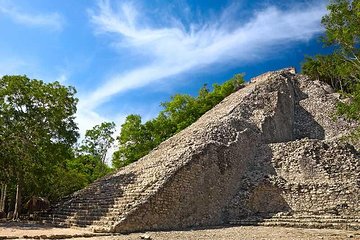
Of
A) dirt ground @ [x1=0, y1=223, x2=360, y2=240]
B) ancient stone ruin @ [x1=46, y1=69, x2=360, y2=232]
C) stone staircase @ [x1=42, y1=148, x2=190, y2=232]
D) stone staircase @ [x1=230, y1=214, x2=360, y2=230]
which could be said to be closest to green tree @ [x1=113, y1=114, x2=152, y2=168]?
ancient stone ruin @ [x1=46, y1=69, x2=360, y2=232]

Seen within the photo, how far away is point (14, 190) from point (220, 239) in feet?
49.0

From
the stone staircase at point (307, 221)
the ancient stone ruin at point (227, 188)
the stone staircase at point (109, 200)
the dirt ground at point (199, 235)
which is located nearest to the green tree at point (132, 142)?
the ancient stone ruin at point (227, 188)

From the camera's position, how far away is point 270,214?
52.0 ft

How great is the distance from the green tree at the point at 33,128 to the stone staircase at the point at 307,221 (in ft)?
29.0

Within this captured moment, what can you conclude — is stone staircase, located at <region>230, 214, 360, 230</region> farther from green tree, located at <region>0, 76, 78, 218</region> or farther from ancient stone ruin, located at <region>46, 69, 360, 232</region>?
green tree, located at <region>0, 76, 78, 218</region>

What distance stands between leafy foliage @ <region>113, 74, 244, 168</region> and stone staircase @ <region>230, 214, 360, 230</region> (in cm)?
1577

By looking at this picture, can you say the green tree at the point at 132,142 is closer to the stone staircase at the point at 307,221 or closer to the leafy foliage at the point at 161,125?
the leafy foliage at the point at 161,125

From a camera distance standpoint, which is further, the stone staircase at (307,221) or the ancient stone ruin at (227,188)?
the ancient stone ruin at (227,188)

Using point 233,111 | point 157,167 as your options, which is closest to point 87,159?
point 233,111

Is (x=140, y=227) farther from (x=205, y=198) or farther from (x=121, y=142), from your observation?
(x=121, y=142)

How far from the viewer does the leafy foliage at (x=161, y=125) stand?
30.5 meters

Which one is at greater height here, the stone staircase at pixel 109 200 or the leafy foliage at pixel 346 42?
the leafy foliage at pixel 346 42

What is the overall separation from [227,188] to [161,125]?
16.2 m

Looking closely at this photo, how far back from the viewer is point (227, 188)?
1702 cm
